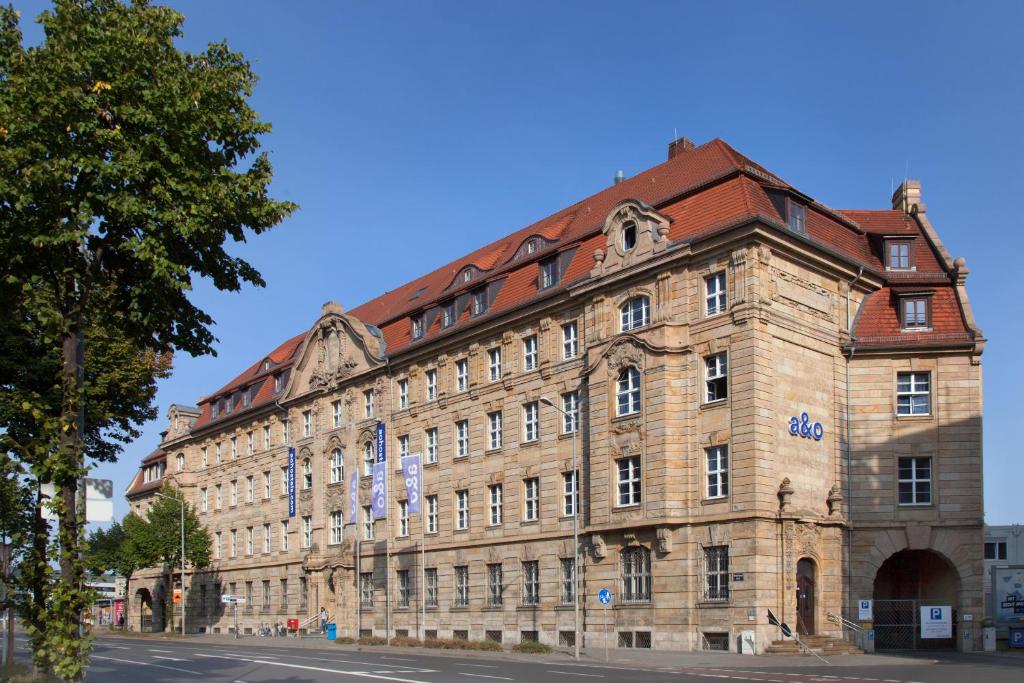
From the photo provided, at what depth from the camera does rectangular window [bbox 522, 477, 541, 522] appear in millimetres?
45094

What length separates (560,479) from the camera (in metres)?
43.7

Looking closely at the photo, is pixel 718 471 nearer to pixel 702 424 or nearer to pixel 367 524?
pixel 702 424

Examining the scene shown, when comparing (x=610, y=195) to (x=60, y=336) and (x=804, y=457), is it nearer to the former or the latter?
(x=804, y=457)

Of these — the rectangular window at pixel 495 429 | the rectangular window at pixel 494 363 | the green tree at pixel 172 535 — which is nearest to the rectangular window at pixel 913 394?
the rectangular window at pixel 495 429

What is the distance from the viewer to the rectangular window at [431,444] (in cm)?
5200

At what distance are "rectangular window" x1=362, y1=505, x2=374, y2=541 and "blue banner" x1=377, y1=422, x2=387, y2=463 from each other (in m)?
3.41

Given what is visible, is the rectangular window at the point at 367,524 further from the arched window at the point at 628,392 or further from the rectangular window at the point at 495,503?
the arched window at the point at 628,392

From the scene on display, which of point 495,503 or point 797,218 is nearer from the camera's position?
point 797,218

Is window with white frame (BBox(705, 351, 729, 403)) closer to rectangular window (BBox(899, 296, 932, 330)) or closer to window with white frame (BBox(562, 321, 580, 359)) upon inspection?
window with white frame (BBox(562, 321, 580, 359))

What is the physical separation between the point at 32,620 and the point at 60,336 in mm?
3822

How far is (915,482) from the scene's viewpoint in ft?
129

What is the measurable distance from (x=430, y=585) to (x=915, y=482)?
74.3ft

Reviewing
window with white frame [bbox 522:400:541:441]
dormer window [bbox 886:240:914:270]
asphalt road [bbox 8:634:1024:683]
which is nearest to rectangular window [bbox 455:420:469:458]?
window with white frame [bbox 522:400:541:441]

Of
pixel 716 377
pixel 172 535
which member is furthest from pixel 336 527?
pixel 716 377
